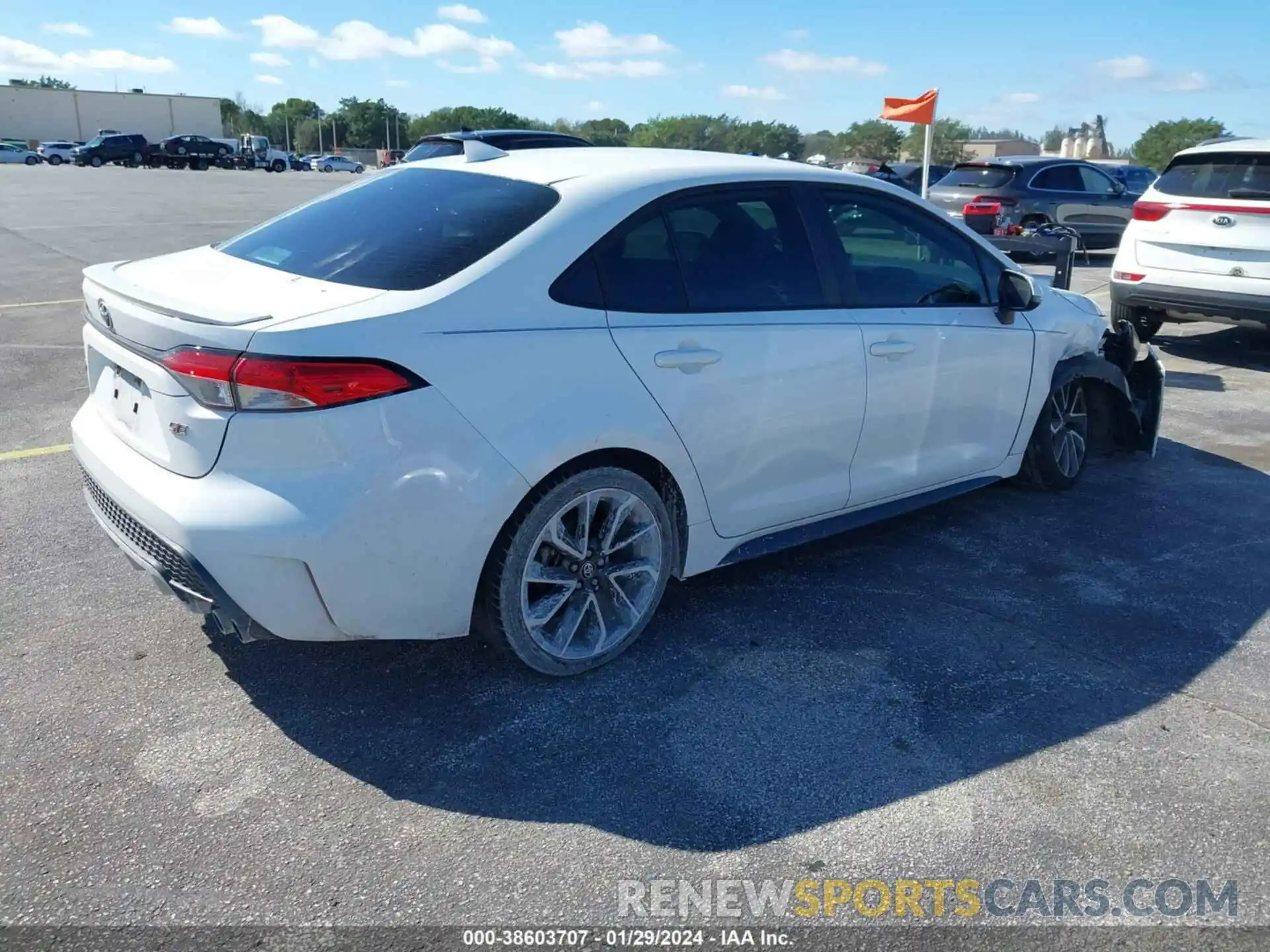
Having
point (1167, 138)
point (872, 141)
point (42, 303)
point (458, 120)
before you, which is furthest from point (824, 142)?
point (42, 303)

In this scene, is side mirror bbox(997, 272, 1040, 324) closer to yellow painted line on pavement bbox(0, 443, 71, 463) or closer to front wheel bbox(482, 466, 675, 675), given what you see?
front wheel bbox(482, 466, 675, 675)

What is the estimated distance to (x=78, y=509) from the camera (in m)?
4.76

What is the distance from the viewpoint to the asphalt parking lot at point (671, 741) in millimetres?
2604

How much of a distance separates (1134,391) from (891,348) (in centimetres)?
267

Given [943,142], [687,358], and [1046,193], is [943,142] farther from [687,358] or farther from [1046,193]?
[687,358]

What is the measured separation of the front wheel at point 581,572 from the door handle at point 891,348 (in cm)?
111

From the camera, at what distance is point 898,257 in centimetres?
438

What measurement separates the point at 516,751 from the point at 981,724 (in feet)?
4.73

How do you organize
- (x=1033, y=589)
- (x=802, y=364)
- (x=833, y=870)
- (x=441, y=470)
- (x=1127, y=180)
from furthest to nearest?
(x=1127, y=180) → (x=1033, y=589) → (x=802, y=364) → (x=441, y=470) → (x=833, y=870)

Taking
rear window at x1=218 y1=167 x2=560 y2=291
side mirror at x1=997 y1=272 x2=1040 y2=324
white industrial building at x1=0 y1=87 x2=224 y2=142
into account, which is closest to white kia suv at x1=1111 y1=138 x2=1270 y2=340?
side mirror at x1=997 y1=272 x2=1040 y2=324

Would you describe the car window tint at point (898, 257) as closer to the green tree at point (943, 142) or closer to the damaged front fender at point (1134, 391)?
the damaged front fender at point (1134, 391)

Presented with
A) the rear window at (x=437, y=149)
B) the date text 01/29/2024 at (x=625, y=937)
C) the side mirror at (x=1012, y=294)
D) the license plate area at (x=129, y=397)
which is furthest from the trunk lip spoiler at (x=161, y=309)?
the rear window at (x=437, y=149)

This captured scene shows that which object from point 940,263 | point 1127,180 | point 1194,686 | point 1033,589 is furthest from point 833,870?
point 1127,180

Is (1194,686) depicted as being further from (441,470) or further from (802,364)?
(441,470)
